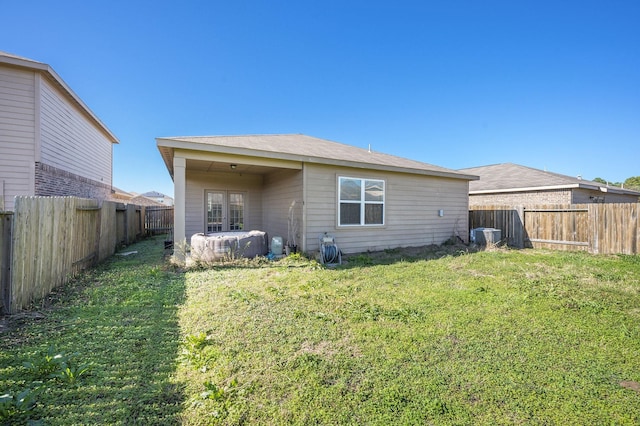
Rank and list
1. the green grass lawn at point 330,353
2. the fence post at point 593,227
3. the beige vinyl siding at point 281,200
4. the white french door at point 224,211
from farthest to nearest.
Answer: the white french door at point 224,211, the fence post at point 593,227, the beige vinyl siding at point 281,200, the green grass lawn at point 330,353

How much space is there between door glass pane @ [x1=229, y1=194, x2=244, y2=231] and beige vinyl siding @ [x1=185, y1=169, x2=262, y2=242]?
196 millimetres

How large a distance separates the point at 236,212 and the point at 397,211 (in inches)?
244

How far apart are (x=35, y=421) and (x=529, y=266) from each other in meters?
8.54

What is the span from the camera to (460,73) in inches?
450

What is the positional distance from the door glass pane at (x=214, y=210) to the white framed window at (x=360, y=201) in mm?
5159

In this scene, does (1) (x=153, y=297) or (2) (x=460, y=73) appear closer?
(1) (x=153, y=297)

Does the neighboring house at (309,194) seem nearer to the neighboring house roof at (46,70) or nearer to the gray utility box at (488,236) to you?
the gray utility box at (488,236)

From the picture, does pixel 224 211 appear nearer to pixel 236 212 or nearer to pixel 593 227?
pixel 236 212

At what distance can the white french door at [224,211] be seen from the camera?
1034 centimetres

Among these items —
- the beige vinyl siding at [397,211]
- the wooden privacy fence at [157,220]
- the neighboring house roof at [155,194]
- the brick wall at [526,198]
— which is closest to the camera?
the beige vinyl siding at [397,211]

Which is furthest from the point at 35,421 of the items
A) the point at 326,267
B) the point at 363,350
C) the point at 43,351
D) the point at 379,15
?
the point at 379,15

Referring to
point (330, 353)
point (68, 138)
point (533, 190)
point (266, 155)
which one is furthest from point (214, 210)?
point (533, 190)

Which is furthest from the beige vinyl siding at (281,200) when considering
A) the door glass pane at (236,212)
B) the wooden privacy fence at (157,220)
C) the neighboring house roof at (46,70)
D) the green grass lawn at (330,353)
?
the wooden privacy fence at (157,220)

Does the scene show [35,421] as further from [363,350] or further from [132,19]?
[132,19]
